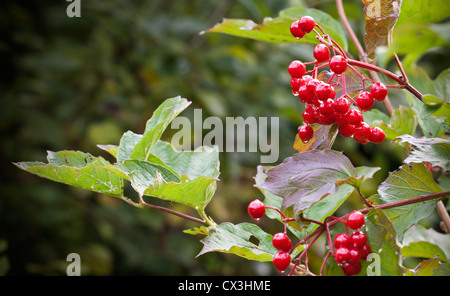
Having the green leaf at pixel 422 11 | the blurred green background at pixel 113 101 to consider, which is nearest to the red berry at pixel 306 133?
the green leaf at pixel 422 11

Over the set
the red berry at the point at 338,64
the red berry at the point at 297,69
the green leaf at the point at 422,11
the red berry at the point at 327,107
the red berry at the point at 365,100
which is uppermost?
the green leaf at the point at 422,11

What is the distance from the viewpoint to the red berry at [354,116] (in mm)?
531

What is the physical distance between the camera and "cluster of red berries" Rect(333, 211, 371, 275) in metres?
0.46

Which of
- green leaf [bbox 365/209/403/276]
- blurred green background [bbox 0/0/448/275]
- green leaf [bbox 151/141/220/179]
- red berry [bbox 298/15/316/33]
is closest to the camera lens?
green leaf [bbox 365/209/403/276]

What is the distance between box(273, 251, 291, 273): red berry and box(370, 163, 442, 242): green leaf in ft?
0.40

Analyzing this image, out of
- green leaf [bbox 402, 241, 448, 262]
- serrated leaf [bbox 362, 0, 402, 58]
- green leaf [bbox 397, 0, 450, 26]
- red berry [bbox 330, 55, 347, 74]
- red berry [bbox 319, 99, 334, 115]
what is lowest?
green leaf [bbox 402, 241, 448, 262]

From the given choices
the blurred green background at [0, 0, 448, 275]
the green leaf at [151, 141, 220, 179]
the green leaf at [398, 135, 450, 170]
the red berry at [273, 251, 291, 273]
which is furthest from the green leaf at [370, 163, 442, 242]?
the blurred green background at [0, 0, 448, 275]

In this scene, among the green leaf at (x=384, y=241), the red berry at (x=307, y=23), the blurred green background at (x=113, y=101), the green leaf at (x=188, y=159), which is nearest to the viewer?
the green leaf at (x=384, y=241)

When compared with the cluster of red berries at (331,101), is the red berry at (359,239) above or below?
below

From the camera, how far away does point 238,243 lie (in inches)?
21.1

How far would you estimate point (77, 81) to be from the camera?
1.85 m

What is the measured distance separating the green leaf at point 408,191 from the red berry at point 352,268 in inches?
2.8

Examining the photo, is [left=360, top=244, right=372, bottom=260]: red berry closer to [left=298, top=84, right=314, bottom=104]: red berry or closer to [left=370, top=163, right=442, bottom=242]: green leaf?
[left=370, top=163, right=442, bottom=242]: green leaf

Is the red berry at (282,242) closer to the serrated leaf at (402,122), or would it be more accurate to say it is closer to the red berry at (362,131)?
the red berry at (362,131)
